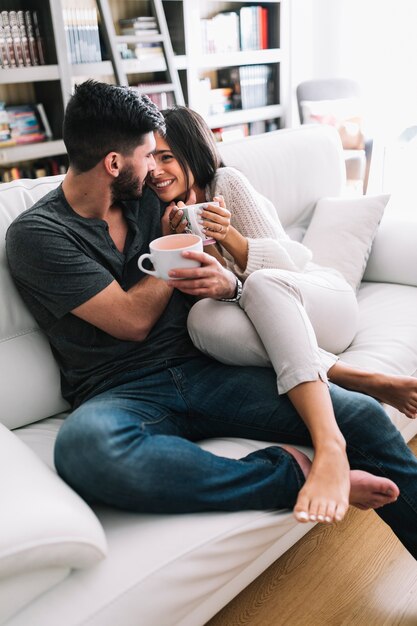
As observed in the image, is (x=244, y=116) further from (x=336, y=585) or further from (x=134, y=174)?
(x=336, y=585)

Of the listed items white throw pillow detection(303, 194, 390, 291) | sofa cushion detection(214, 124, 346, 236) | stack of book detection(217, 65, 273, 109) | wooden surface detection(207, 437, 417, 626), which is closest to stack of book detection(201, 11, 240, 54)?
stack of book detection(217, 65, 273, 109)

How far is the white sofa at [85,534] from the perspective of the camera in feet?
2.90

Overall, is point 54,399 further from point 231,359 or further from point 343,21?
point 343,21

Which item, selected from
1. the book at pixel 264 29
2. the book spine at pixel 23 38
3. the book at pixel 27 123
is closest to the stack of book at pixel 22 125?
the book at pixel 27 123

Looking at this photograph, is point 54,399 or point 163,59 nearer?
point 54,399

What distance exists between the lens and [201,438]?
130cm

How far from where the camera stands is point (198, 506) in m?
1.04

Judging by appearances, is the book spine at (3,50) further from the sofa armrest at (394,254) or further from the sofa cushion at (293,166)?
the sofa armrest at (394,254)

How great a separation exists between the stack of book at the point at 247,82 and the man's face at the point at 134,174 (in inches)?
133

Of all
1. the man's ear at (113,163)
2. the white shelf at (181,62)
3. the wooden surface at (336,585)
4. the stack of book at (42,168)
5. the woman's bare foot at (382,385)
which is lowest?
the wooden surface at (336,585)

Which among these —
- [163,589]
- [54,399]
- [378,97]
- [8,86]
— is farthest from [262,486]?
[378,97]

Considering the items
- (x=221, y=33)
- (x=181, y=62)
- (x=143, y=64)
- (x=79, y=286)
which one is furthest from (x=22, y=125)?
(x=79, y=286)

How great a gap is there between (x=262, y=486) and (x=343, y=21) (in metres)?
4.79

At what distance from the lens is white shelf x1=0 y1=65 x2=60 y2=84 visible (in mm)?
3127
